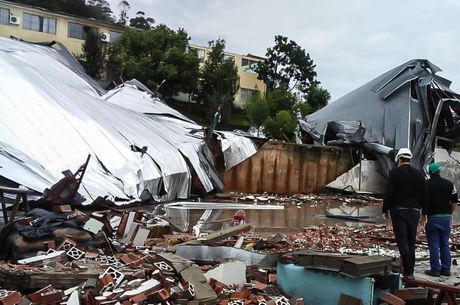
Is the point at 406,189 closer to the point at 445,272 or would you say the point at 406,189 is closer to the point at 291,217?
the point at 445,272

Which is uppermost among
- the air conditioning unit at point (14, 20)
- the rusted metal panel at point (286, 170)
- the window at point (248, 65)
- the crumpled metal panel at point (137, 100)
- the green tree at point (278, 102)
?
the air conditioning unit at point (14, 20)

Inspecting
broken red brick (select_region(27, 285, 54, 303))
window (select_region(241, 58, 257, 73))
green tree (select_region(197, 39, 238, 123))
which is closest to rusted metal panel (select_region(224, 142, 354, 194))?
broken red brick (select_region(27, 285, 54, 303))

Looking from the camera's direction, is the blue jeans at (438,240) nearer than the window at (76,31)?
Yes

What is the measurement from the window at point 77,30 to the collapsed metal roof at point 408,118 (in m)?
24.5

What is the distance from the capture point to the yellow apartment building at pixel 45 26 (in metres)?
37.0

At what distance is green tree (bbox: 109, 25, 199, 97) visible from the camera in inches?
1372

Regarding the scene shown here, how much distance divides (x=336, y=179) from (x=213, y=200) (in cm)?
694

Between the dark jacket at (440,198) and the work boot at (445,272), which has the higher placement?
the dark jacket at (440,198)

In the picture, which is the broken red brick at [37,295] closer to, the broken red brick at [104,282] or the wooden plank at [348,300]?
the broken red brick at [104,282]

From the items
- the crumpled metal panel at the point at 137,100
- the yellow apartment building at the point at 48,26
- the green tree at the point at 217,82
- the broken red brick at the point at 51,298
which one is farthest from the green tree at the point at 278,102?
the broken red brick at the point at 51,298

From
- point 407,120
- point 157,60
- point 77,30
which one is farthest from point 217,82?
point 407,120

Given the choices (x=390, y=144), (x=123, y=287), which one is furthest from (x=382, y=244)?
(x=390, y=144)

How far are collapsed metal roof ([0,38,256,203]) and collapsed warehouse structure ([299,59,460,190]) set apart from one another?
596cm

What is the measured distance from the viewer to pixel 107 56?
37688 millimetres
